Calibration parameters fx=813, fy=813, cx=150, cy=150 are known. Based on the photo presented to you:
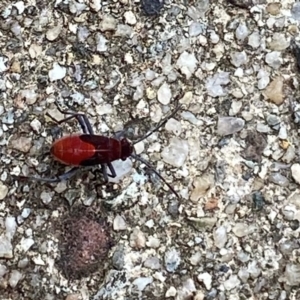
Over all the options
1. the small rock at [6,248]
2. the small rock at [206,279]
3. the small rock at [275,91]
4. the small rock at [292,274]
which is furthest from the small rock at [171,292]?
the small rock at [275,91]

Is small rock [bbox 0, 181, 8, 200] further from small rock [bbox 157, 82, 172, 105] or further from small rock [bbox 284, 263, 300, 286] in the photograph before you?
small rock [bbox 284, 263, 300, 286]

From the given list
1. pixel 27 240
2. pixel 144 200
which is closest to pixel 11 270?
pixel 27 240

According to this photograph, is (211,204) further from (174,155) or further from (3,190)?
(3,190)

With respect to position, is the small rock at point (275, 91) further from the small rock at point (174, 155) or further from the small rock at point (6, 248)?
the small rock at point (6, 248)

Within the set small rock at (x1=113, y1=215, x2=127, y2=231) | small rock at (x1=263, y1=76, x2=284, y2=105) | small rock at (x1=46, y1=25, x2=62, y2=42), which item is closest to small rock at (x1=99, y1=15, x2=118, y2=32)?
small rock at (x1=46, y1=25, x2=62, y2=42)

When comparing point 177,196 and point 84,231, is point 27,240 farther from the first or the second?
point 177,196

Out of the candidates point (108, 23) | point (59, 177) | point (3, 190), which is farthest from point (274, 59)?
point (3, 190)
